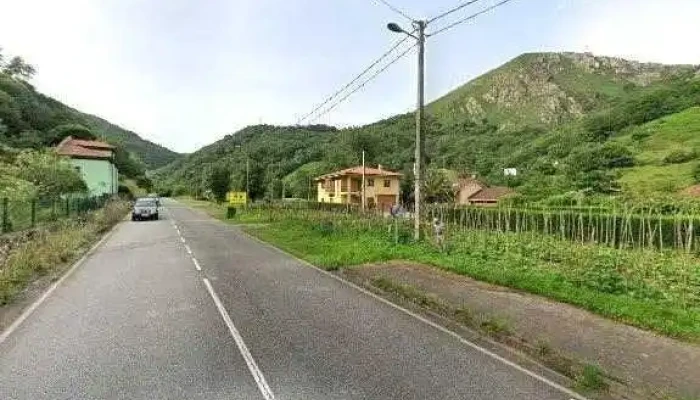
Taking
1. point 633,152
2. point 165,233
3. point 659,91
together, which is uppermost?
point 659,91

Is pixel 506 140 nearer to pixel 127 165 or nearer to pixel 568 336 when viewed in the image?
pixel 127 165

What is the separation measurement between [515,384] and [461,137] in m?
137

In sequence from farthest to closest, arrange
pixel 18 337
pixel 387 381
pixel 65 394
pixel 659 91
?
1. pixel 659 91
2. pixel 18 337
3. pixel 387 381
4. pixel 65 394

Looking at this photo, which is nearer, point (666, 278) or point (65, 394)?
point (65, 394)

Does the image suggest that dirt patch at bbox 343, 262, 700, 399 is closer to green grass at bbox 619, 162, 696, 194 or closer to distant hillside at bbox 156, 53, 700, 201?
distant hillside at bbox 156, 53, 700, 201

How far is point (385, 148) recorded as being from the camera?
389ft

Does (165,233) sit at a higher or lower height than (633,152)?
lower

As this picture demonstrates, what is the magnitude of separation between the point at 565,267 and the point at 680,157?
7956cm

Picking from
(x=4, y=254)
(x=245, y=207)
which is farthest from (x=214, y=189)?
(x=4, y=254)

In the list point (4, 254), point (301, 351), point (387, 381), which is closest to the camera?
point (387, 381)

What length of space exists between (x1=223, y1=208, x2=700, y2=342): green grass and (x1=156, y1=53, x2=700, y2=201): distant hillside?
26202 millimetres

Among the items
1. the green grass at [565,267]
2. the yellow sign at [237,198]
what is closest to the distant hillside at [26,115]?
the yellow sign at [237,198]

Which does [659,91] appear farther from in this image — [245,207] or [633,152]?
[245,207]

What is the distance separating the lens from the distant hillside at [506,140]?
83875 millimetres
